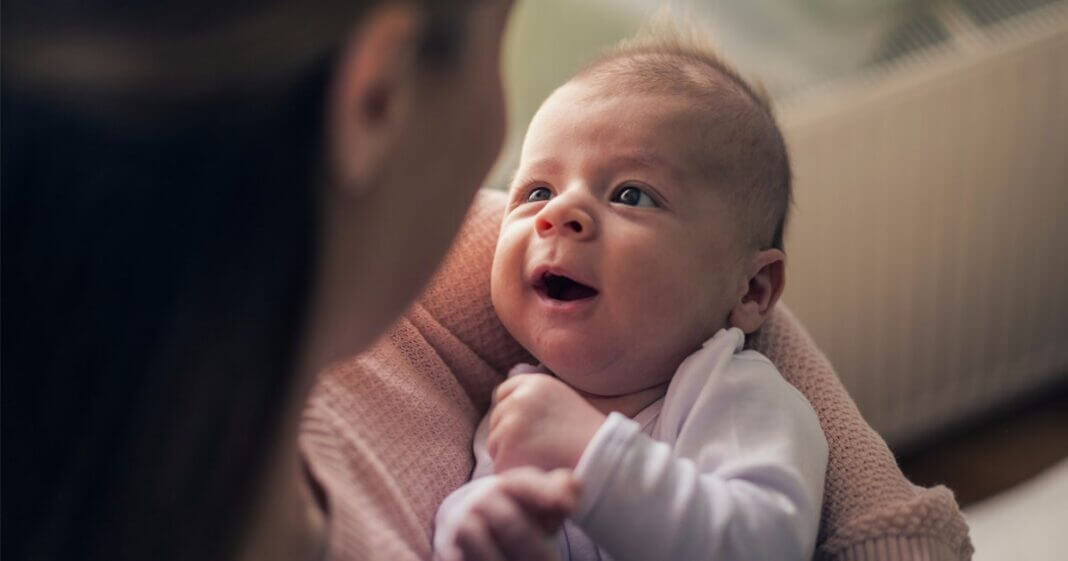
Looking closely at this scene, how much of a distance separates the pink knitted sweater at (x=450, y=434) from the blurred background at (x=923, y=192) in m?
0.73

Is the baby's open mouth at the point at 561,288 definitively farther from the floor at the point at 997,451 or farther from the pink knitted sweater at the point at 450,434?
the floor at the point at 997,451

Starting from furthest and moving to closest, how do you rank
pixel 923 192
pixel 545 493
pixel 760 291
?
pixel 923 192 < pixel 760 291 < pixel 545 493

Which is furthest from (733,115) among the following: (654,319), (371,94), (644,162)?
(371,94)

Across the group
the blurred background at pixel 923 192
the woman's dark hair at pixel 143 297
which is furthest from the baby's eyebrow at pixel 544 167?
the blurred background at pixel 923 192

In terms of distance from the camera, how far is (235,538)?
1.84ft

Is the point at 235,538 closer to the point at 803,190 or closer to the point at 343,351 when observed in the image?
the point at 343,351

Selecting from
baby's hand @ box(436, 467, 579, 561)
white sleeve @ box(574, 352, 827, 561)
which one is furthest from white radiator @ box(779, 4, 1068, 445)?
baby's hand @ box(436, 467, 579, 561)

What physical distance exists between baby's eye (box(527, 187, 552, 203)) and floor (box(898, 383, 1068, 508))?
4.78 feet

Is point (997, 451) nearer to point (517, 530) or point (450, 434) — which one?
point (450, 434)

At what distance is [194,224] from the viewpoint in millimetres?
467

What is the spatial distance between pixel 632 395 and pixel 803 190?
3.60ft

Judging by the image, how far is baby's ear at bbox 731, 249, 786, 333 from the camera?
1062 mm

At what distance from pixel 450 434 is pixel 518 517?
0.33 m

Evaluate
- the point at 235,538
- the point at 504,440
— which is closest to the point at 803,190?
the point at 504,440
